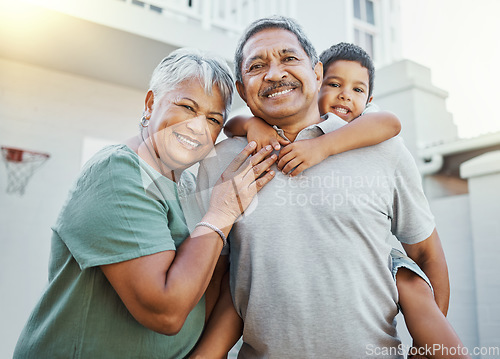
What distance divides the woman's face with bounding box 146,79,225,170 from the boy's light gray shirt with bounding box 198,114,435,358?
1.07ft

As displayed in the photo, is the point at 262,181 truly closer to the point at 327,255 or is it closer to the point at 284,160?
the point at 284,160

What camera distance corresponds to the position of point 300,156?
4.91 feet

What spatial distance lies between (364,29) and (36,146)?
17.2ft

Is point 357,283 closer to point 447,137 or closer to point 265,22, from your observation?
point 265,22

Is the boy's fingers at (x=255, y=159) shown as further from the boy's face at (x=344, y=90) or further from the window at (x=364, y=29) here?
the window at (x=364, y=29)

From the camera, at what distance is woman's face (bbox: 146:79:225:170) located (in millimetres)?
1562

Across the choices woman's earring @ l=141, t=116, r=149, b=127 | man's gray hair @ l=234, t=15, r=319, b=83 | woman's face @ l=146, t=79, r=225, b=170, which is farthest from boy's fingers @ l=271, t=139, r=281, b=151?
woman's earring @ l=141, t=116, r=149, b=127

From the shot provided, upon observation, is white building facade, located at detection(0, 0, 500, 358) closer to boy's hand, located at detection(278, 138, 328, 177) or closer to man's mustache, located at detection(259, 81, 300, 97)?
man's mustache, located at detection(259, 81, 300, 97)

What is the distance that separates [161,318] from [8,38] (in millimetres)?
3784

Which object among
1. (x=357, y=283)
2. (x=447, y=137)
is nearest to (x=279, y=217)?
(x=357, y=283)

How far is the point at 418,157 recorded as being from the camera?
492cm

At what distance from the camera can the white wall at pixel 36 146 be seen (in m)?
4.14

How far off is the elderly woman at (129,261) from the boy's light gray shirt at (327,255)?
0.14 metres

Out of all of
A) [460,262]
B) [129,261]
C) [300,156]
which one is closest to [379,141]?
[300,156]
